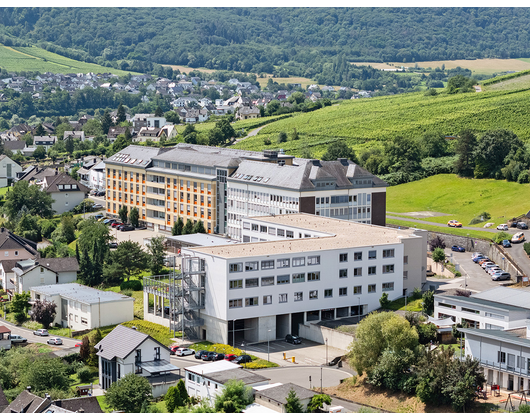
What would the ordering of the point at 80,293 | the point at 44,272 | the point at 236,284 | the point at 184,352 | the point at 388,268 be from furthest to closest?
the point at 44,272
the point at 80,293
the point at 388,268
the point at 236,284
the point at 184,352

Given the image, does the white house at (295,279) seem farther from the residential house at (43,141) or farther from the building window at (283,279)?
the residential house at (43,141)

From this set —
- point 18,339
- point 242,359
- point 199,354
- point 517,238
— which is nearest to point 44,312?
point 18,339

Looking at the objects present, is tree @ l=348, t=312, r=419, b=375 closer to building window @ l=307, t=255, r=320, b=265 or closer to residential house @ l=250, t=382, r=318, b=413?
residential house @ l=250, t=382, r=318, b=413

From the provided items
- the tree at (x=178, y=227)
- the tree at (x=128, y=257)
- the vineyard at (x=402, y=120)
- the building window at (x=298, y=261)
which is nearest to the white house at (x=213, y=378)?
the building window at (x=298, y=261)

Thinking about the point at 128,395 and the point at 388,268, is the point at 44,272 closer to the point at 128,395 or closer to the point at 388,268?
the point at 388,268

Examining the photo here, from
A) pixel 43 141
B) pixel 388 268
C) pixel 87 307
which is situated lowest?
pixel 87 307

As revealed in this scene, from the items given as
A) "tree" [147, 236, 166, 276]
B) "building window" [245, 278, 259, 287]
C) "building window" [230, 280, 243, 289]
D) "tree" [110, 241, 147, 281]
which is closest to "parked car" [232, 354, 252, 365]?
"building window" [230, 280, 243, 289]
